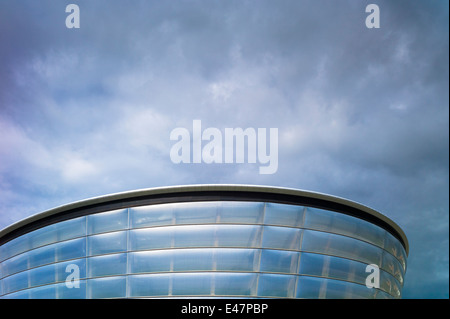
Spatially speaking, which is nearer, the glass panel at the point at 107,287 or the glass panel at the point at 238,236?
the glass panel at the point at 238,236

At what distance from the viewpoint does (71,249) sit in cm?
2345

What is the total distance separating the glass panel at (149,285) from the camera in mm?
20766

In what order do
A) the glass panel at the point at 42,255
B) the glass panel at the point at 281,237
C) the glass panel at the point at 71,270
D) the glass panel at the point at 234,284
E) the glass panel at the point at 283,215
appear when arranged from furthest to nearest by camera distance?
the glass panel at the point at 42,255 < the glass panel at the point at 71,270 < the glass panel at the point at 283,215 < the glass panel at the point at 281,237 < the glass panel at the point at 234,284

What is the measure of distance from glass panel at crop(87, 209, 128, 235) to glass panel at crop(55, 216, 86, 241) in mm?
599

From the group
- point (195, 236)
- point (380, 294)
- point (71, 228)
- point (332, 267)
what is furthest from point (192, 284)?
point (380, 294)

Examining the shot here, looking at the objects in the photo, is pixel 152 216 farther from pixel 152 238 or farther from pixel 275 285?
pixel 275 285

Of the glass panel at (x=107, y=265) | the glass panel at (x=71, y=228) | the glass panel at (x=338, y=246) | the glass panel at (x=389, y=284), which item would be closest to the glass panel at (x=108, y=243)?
the glass panel at (x=107, y=265)

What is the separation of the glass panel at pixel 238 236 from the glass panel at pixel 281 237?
450mm

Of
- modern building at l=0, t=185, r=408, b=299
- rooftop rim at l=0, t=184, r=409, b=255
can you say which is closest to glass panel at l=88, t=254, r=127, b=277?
modern building at l=0, t=185, r=408, b=299

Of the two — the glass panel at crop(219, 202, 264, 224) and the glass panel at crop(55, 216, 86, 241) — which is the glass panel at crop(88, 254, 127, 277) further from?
the glass panel at crop(219, 202, 264, 224)

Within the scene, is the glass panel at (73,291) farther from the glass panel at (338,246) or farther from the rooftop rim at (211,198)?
the glass panel at (338,246)

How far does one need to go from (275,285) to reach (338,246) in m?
4.67
